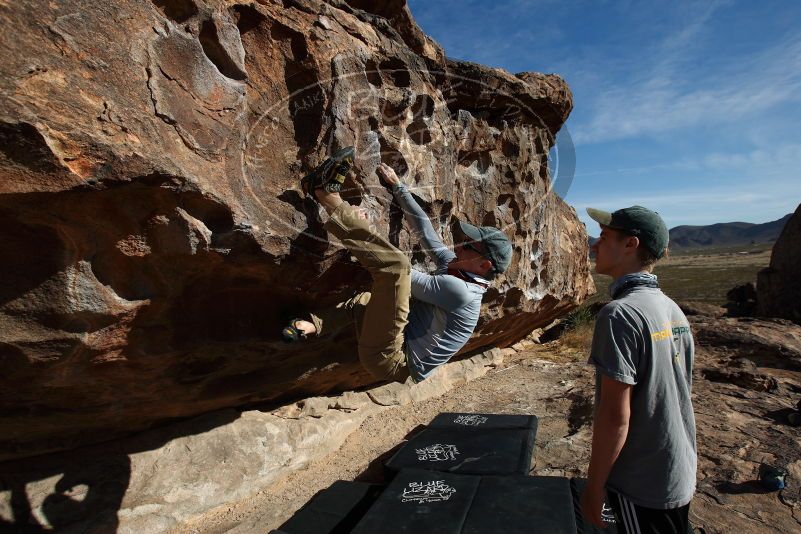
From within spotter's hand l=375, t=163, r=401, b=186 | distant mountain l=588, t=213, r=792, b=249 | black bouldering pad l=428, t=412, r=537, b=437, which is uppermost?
distant mountain l=588, t=213, r=792, b=249

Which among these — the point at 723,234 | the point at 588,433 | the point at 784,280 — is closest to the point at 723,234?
the point at 723,234

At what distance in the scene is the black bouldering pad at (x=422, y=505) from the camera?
120 inches

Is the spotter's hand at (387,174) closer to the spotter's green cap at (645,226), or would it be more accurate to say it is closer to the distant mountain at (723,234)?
the spotter's green cap at (645,226)

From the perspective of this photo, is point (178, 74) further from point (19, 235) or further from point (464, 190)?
point (464, 190)

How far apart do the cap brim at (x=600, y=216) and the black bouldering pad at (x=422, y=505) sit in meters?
1.99

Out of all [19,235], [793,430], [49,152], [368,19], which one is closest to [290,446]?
[19,235]

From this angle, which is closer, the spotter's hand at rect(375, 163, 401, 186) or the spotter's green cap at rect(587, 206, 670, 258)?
the spotter's green cap at rect(587, 206, 670, 258)

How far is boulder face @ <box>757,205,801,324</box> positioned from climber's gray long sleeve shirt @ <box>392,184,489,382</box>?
1133 centimetres

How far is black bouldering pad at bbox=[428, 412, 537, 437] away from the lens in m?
4.59

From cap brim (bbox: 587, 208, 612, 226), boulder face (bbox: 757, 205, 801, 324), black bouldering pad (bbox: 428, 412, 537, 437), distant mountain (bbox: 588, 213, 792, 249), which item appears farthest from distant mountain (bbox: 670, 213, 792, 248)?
cap brim (bbox: 587, 208, 612, 226)

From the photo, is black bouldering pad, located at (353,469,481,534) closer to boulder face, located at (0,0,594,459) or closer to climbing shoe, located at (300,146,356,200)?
boulder face, located at (0,0,594,459)

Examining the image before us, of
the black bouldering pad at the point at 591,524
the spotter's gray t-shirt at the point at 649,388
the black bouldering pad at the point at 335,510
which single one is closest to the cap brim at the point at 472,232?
the spotter's gray t-shirt at the point at 649,388

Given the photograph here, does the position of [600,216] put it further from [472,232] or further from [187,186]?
[187,186]

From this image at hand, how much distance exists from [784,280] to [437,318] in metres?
12.1
